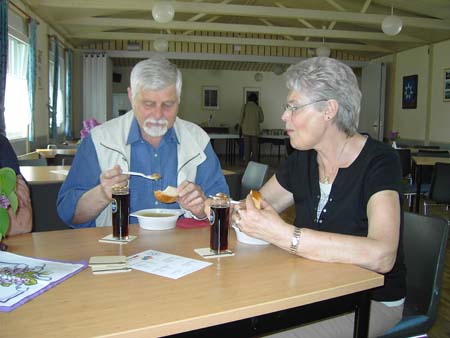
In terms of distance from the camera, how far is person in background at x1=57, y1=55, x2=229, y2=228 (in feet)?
6.28

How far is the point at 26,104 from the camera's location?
749 cm

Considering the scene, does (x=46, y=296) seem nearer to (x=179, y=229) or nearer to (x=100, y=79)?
(x=179, y=229)

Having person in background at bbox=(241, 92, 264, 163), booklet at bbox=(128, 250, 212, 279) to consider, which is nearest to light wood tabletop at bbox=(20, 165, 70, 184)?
booklet at bbox=(128, 250, 212, 279)

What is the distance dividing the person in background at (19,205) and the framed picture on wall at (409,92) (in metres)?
11.0

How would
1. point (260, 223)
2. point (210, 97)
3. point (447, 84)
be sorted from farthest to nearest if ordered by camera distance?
point (210, 97), point (447, 84), point (260, 223)

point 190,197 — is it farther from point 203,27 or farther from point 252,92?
point 252,92

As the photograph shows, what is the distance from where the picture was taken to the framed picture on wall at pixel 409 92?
11.3 m

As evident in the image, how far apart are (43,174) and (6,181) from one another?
9.48 feet

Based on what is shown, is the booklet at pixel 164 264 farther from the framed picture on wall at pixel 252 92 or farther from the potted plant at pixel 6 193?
the framed picture on wall at pixel 252 92

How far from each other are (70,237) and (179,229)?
40 centimetres

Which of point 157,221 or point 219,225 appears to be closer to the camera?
point 219,225

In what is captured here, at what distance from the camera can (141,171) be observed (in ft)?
6.92

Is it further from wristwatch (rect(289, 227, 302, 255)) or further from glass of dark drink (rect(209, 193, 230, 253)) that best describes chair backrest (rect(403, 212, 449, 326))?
glass of dark drink (rect(209, 193, 230, 253))

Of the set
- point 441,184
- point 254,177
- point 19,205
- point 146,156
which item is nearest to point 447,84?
point 441,184
